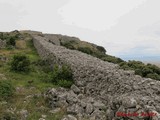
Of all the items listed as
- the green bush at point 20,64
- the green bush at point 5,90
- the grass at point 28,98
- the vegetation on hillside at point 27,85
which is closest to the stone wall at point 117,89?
the vegetation on hillside at point 27,85

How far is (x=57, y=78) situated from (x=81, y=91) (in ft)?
11.3

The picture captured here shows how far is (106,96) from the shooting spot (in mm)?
16781

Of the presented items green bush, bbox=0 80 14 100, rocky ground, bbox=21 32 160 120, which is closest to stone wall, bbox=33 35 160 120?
rocky ground, bbox=21 32 160 120

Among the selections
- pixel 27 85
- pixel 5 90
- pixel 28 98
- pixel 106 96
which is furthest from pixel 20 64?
pixel 106 96

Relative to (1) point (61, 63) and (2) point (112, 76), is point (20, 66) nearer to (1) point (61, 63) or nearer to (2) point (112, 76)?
(1) point (61, 63)

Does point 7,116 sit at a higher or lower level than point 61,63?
lower

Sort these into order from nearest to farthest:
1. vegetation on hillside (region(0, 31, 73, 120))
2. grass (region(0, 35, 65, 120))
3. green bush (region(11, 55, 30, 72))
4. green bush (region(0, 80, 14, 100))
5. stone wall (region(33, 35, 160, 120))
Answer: stone wall (region(33, 35, 160, 120)) < grass (region(0, 35, 65, 120)) < vegetation on hillside (region(0, 31, 73, 120)) < green bush (region(0, 80, 14, 100)) < green bush (region(11, 55, 30, 72))

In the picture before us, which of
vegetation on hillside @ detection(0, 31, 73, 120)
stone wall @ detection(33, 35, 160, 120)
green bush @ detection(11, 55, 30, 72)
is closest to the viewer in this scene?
stone wall @ detection(33, 35, 160, 120)

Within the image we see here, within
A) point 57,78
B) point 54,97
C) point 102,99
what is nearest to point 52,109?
point 54,97

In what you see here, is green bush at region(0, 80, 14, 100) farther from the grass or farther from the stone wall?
the stone wall

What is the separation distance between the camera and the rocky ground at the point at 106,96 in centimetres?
1213

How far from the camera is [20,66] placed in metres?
26.1

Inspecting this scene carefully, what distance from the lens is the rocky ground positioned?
12.1m

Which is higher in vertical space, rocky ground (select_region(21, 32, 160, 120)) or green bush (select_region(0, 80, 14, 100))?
rocky ground (select_region(21, 32, 160, 120))
